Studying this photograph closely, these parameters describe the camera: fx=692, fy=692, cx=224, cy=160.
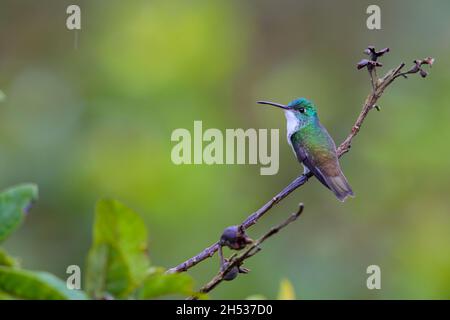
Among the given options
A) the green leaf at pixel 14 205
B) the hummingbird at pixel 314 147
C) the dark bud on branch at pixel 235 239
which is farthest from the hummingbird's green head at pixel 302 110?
the green leaf at pixel 14 205

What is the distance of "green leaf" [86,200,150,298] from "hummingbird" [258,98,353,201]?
5.45ft

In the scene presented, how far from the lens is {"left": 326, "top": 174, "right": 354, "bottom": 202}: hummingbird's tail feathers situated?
2803 mm

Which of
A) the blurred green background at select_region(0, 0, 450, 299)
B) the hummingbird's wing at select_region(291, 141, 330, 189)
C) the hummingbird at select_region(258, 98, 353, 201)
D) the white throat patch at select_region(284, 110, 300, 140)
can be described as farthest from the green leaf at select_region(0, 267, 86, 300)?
the blurred green background at select_region(0, 0, 450, 299)

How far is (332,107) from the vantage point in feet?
19.5

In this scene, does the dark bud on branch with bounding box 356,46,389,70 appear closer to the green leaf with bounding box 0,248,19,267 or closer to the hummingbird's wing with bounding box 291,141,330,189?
the green leaf with bounding box 0,248,19,267

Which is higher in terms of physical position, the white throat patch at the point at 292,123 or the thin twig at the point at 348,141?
the white throat patch at the point at 292,123

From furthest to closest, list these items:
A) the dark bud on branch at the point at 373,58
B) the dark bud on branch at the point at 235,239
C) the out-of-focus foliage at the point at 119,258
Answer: the dark bud on branch at the point at 373,58 → the dark bud on branch at the point at 235,239 → the out-of-focus foliage at the point at 119,258

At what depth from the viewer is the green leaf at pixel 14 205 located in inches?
34.5

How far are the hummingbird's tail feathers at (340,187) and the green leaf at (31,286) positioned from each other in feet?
6.71

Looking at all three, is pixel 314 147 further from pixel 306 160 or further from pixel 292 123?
pixel 292 123

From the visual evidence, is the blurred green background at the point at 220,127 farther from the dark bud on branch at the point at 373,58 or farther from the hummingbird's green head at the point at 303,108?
the dark bud on branch at the point at 373,58

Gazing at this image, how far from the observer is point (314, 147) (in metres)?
3.22

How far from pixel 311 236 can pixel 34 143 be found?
2.24 m
